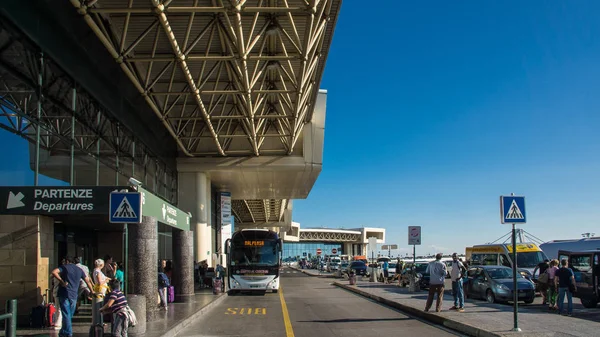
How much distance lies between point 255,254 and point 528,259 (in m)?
14.5

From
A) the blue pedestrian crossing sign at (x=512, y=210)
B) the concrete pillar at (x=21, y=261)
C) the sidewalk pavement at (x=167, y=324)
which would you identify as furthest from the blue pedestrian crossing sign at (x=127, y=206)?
the blue pedestrian crossing sign at (x=512, y=210)

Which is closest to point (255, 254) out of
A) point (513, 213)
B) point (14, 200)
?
point (14, 200)

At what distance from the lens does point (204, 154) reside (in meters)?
36.6

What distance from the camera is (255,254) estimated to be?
28375 millimetres

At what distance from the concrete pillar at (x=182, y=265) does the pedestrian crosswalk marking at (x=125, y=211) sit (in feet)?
37.8

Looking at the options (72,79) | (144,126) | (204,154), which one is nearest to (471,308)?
(72,79)

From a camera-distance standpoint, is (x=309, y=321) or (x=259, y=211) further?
(x=259, y=211)

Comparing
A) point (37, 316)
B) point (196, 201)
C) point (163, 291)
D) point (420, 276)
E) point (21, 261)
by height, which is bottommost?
point (420, 276)

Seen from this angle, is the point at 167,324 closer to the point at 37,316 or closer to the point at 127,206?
the point at 37,316

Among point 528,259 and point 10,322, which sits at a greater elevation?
point 10,322

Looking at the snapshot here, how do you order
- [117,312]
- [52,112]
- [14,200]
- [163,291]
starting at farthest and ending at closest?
[163,291] < [52,112] < [14,200] < [117,312]

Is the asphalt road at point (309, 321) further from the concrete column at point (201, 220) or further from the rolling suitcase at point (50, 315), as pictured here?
the concrete column at point (201, 220)

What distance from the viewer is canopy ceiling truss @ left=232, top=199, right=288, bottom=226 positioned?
68.8 meters

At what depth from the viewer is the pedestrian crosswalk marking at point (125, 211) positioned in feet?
36.4
